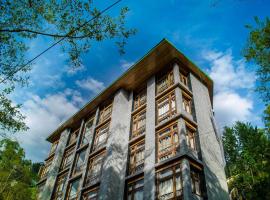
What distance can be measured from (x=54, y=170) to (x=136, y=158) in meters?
11.0

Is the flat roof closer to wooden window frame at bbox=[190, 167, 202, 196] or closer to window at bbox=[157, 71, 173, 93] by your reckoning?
window at bbox=[157, 71, 173, 93]

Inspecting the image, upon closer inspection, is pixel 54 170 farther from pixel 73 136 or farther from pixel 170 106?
pixel 170 106

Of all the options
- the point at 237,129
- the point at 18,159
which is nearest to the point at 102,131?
the point at 18,159

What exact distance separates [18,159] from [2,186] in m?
2.66

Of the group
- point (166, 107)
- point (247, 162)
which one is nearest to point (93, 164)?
point (166, 107)

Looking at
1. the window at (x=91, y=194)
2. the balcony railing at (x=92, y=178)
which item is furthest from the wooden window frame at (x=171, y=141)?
the window at (x=91, y=194)

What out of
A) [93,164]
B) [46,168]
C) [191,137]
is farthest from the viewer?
[46,168]

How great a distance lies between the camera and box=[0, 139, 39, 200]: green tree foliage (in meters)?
21.5

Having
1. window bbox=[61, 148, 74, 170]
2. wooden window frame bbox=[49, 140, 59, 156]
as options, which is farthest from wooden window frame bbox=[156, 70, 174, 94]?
wooden window frame bbox=[49, 140, 59, 156]

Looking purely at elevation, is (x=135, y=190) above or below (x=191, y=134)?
below

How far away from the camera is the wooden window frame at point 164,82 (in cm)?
1775

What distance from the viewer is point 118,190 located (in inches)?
600

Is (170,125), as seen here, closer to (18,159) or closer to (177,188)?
(177,188)

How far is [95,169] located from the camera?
1814 cm
